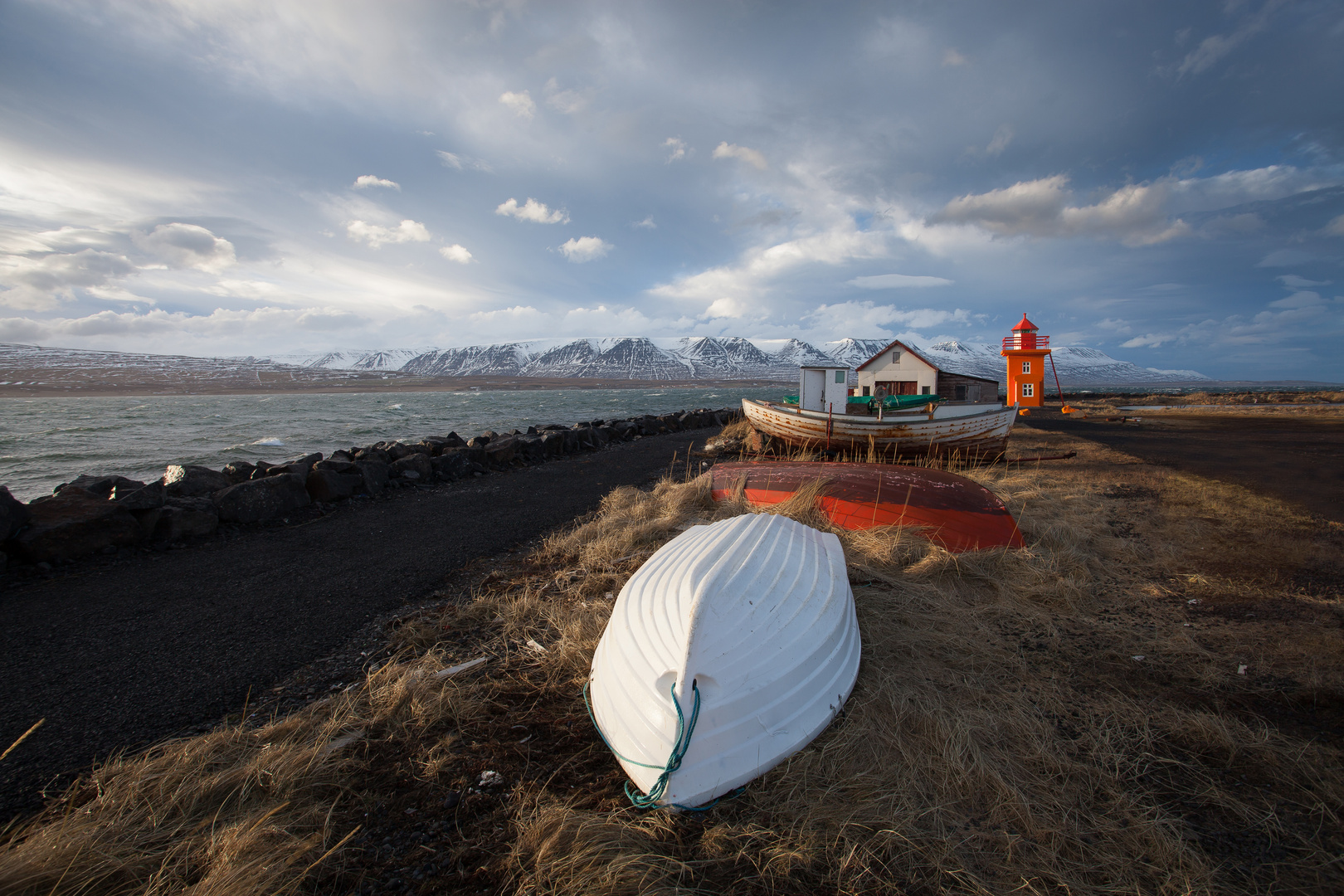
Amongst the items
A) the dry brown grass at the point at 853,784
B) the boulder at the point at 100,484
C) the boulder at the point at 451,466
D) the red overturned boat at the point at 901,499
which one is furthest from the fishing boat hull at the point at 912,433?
the boulder at the point at 100,484

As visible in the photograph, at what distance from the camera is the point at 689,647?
2.40 metres

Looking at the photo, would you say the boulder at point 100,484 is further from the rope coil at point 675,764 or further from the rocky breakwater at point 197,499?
the rope coil at point 675,764

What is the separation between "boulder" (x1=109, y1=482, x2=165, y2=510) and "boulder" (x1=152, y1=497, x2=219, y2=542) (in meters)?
0.11

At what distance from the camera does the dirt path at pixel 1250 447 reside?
8.76m

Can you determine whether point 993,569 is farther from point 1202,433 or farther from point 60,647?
point 1202,433

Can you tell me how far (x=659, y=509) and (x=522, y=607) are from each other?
132 inches

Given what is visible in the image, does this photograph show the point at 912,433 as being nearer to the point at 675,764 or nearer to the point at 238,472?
the point at 675,764

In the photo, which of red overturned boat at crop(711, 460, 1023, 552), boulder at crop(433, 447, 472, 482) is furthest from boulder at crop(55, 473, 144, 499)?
red overturned boat at crop(711, 460, 1023, 552)

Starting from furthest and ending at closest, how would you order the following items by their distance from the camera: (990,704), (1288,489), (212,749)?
1. (1288,489)
2. (990,704)
3. (212,749)

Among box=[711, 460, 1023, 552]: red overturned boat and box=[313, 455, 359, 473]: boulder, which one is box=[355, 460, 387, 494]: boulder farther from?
box=[711, 460, 1023, 552]: red overturned boat

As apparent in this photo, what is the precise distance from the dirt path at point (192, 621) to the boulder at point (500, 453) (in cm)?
435

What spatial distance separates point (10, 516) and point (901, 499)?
9912 millimetres

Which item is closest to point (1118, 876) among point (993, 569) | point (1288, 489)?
point (993, 569)

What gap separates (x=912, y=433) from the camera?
1177 cm
